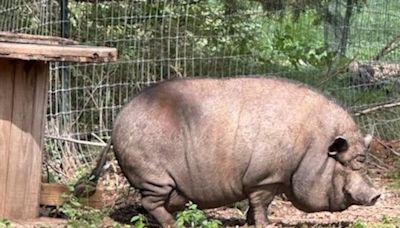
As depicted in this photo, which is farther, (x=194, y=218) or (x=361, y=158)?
(x=361, y=158)

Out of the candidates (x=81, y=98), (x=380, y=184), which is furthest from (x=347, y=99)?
(x=81, y=98)

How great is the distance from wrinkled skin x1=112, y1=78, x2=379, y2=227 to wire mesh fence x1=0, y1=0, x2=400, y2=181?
1855mm

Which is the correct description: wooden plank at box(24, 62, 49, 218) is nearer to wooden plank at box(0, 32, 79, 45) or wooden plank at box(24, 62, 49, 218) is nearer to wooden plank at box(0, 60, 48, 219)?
wooden plank at box(0, 60, 48, 219)

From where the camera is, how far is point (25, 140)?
666 cm

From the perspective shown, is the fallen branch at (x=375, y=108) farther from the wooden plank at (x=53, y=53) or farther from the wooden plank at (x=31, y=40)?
the wooden plank at (x=53, y=53)

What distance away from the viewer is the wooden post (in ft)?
21.4

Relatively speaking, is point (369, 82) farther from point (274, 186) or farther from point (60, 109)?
point (274, 186)

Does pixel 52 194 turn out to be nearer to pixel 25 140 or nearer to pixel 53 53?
pixel 25 140

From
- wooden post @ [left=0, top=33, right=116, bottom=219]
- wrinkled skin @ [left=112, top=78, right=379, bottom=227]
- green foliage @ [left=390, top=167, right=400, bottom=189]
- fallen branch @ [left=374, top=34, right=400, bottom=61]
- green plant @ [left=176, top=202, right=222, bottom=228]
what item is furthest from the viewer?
fallen branch @ [left=374, top=34, right=400, bottom=61]

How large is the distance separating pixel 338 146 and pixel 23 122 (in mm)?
1874

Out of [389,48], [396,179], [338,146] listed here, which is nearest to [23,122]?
[338,146]

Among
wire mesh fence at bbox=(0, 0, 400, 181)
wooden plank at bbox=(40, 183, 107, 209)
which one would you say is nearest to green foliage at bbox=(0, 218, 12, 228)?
wooden plank at bbox=(40, 183, 107, 209)

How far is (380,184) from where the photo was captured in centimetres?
898

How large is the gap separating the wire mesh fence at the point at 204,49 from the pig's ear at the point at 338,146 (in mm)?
2401
